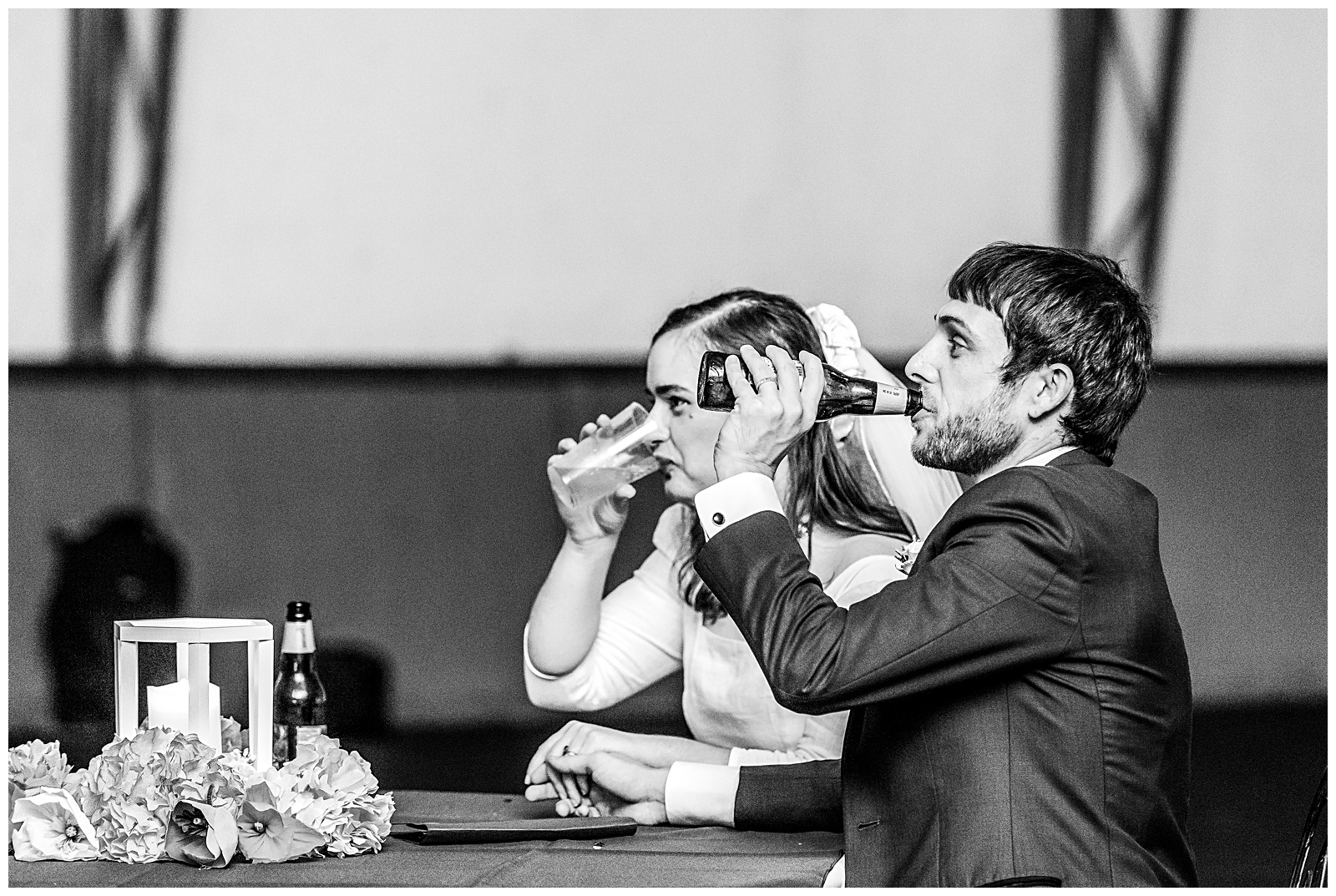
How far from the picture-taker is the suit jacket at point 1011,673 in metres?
1.28

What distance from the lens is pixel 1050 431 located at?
4.72ft

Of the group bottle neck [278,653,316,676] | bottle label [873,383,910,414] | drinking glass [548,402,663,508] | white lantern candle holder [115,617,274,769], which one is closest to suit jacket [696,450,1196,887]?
bottle label [873,383,910,414]

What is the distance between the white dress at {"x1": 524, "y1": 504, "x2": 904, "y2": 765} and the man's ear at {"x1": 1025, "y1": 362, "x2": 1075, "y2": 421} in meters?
0.44

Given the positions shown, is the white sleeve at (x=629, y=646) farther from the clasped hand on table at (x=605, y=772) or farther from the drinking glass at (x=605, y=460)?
the clasped hand on table at (x=605, y=772)

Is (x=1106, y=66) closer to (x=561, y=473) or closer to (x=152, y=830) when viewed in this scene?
(x=561, y=473)

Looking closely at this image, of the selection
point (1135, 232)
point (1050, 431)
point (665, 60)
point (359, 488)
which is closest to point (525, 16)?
point (665, 60)

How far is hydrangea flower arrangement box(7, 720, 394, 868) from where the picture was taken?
138 cm

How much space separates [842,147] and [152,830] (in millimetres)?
2401

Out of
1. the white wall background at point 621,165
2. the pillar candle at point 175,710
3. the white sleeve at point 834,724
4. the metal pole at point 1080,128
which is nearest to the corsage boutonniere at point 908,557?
the white sleeve at point 834,724

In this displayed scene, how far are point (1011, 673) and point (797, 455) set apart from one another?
0.84 metres

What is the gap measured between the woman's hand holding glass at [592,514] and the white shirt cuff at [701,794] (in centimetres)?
53

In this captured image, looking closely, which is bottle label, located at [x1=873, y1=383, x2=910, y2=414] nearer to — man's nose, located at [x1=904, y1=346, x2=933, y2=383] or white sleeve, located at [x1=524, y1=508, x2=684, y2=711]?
man's nose, located at [x1=904, y1=346, x2=933, y2=383]

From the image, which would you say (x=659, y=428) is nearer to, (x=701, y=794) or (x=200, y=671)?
(x=701, y=794)

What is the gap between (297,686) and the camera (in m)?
1.79
